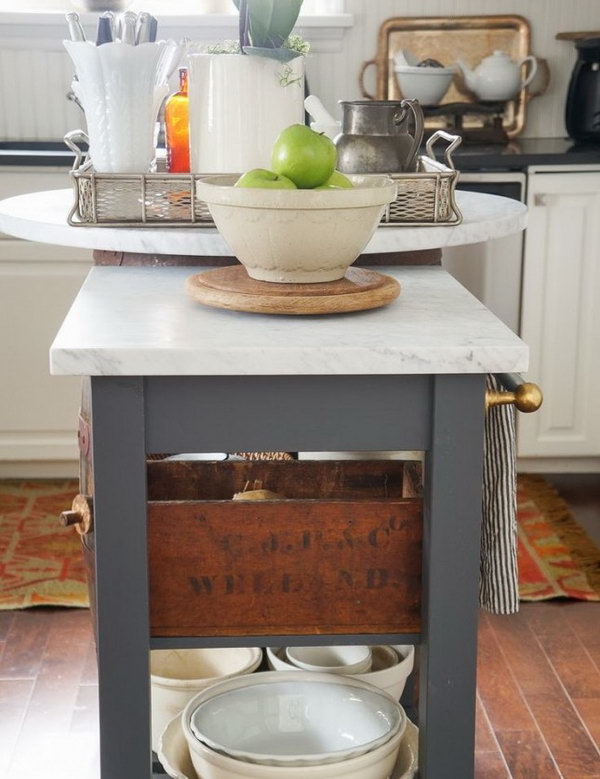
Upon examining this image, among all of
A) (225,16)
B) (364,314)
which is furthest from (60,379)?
(364,314)

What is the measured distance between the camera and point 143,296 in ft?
4.97

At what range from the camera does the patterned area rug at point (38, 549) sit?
8.46 feet

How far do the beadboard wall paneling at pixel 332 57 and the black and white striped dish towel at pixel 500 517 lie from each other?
2.30m

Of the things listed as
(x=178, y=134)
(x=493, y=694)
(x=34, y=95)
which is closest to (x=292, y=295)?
(x=178, y=134)

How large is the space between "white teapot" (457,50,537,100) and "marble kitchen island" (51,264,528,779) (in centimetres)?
226

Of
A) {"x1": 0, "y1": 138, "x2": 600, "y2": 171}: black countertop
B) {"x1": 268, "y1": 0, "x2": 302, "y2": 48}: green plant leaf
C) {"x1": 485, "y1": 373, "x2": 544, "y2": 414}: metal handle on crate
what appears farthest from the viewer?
{"x1": 0, "y1": 138, "x2": 600, "y2": 171}: black countertop

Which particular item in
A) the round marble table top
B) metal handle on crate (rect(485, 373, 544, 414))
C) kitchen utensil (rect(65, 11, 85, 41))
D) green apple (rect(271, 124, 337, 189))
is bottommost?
metal handle on crate (rect(485, 373, 544, 414))

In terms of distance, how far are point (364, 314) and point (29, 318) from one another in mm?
1912

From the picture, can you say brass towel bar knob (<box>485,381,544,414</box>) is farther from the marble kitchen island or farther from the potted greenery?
the potted greenery

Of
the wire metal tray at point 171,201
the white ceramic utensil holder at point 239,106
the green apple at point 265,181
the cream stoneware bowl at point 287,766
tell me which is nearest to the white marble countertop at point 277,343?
the green apple at point 265,181

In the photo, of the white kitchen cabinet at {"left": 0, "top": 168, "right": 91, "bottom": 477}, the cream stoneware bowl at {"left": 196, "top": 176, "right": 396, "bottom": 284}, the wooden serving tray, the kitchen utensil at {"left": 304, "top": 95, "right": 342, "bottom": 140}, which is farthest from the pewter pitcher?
the wooden serving tray

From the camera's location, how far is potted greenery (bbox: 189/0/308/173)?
1697 millimetres

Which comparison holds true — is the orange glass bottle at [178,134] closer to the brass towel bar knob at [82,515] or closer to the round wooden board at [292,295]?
the round wooden board at [292,295]

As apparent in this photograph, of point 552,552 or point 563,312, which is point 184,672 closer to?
point 552,552
